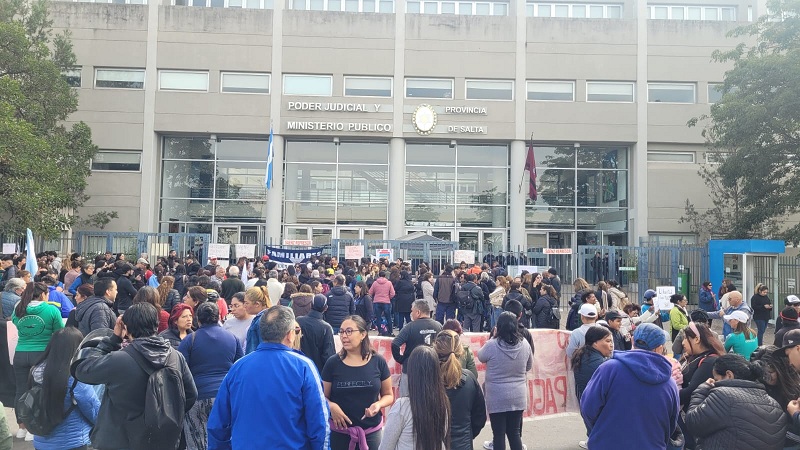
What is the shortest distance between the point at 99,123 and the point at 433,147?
15.3 meters

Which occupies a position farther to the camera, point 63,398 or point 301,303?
point 301,303

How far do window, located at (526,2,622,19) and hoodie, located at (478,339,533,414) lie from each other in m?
27.3

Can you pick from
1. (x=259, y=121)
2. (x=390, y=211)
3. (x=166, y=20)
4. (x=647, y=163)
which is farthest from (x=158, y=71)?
(x=647, y=163)

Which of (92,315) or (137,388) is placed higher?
(92,315)

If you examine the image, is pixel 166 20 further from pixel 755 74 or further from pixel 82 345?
pixel 82 345

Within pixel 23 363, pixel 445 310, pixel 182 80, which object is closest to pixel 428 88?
pixel 182 80

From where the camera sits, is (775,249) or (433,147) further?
(433,147)

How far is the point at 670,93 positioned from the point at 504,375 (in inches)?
1052

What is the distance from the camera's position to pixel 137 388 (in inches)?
168

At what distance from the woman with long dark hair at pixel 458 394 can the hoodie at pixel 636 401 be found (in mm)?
851

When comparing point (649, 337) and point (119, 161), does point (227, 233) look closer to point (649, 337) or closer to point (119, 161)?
point (119, 161)

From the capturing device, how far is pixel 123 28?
91.9 feet

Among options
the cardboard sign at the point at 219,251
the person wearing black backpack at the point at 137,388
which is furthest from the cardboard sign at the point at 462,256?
the person wearing black backpack at the point at 137,388

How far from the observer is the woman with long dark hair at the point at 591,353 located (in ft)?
20.2
